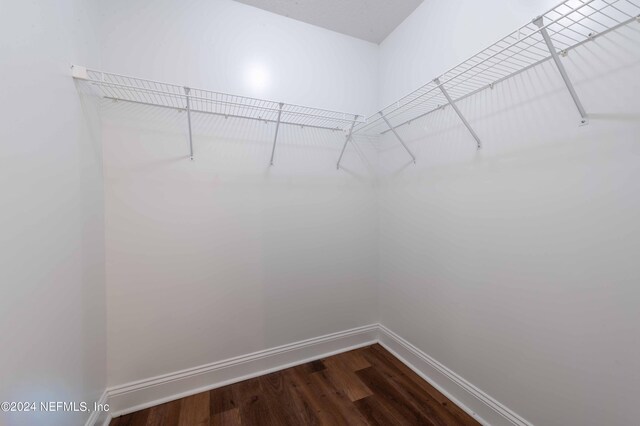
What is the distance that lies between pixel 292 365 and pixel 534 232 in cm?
172

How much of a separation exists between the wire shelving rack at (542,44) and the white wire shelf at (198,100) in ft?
2.03

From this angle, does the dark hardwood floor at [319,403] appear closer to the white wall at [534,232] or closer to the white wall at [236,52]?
the white wall at [534,232]

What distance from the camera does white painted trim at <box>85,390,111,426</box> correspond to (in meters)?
1.21

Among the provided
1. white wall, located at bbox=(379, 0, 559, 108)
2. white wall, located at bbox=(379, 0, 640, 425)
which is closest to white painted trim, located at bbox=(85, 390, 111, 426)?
white wall, located at bbox=(379, 0, 640, 425)

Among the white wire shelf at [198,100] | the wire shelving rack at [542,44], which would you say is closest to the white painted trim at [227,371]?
the white wire shelf at [198,100]

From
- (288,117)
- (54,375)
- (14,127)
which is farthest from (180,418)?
(288,117)

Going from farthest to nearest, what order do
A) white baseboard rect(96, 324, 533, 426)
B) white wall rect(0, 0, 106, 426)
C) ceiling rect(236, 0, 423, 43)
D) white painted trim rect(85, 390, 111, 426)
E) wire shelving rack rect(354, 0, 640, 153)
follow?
ceiling rect(236, 0, 423, 43) → white baseboard rect(96, 324, 533, 426) → white painted trim rect(85, 390, 111, 426) → wire shelving rack rect(354, 0, 640, 153) → white wall rect(0, 0, 106, 426)

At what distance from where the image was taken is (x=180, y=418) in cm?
138

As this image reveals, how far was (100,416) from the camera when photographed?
1288 mm

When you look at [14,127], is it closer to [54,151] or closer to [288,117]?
[54,151]

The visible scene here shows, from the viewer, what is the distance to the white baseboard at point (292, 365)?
1.34 meters

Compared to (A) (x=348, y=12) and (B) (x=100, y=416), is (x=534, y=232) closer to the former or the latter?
(A) (x=348, y=12)

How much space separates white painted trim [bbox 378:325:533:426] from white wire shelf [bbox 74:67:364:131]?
1.71 metres

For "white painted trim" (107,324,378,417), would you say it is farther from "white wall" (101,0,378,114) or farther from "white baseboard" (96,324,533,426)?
"white wall" (101,0,378,114)
